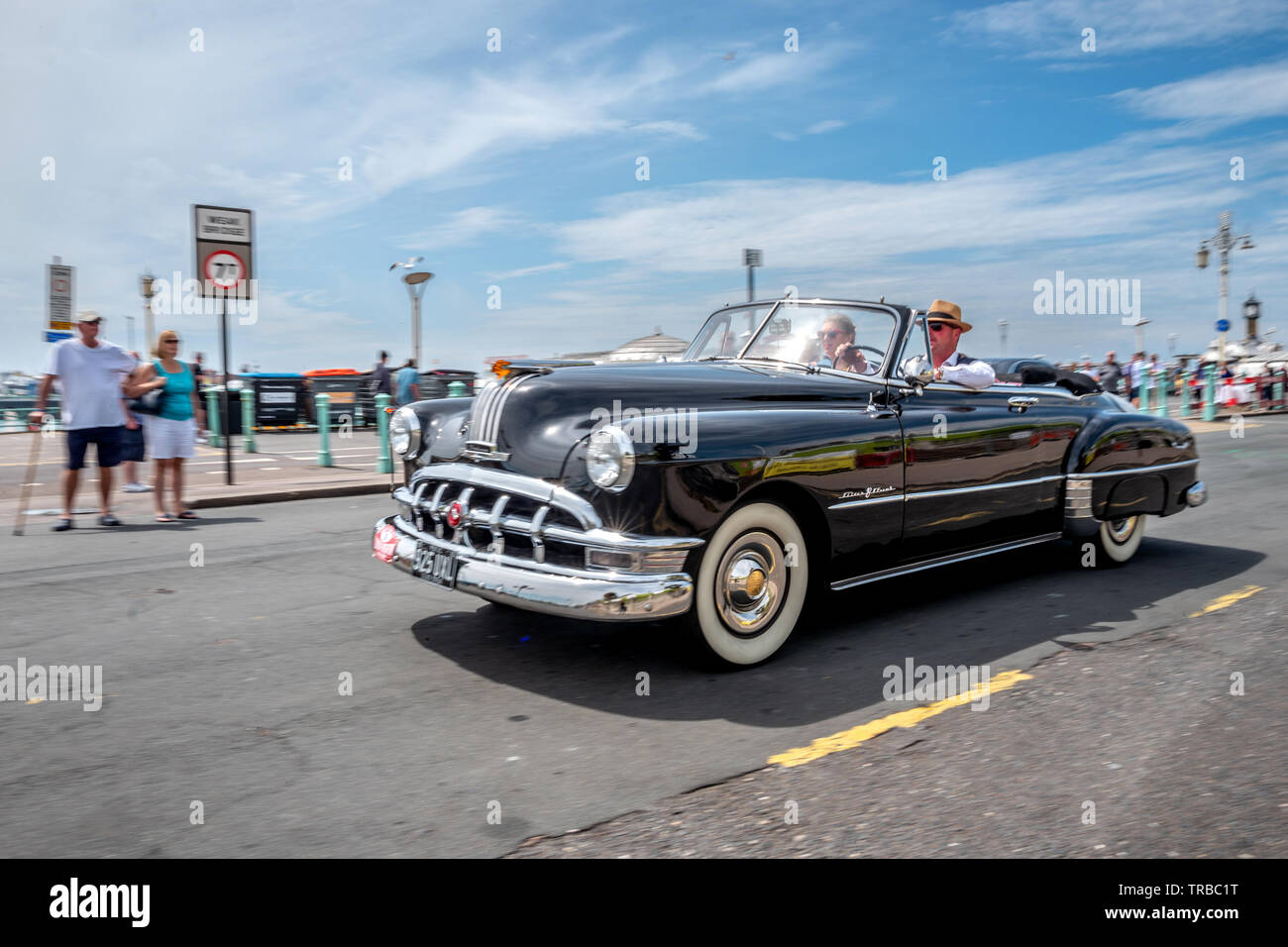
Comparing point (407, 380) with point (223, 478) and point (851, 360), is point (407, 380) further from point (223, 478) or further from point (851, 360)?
point (851, 360)

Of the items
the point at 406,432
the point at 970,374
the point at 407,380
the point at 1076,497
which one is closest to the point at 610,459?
the point at 406,432

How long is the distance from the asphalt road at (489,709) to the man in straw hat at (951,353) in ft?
3.96

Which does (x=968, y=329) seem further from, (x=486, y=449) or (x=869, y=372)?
(x=486, y=449)

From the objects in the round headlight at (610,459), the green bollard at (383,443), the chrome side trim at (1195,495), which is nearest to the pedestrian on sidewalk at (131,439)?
the green bollard at (383,443)

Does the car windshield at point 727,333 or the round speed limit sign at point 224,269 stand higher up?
the round speed limit sign at point 224,269

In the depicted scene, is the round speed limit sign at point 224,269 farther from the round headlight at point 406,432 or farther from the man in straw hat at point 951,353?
the man in straw hat at point 951,353

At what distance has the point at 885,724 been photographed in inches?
138

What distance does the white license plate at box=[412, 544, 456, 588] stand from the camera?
4.01 meters

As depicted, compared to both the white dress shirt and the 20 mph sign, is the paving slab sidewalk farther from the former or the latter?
the white dress shirt

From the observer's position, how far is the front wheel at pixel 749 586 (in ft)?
12.9

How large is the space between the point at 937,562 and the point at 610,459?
207 centimetres

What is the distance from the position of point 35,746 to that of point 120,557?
3.95 metres

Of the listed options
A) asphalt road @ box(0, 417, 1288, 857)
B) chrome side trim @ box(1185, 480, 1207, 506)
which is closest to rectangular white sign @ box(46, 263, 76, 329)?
asphalt road @ box(0, 417, 1288, 857)
